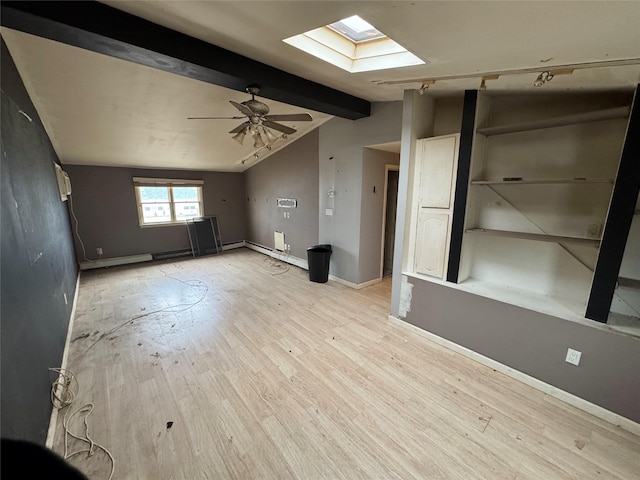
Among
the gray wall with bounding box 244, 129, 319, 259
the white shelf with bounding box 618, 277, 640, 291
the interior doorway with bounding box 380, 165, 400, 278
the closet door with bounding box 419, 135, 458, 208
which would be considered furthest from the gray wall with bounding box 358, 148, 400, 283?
the white shelf with bounding box 618, 277, 640, 291

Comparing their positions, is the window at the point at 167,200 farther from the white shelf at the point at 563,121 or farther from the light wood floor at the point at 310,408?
the white shelf at the point at 563,121

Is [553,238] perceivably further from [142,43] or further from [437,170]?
[142,43]

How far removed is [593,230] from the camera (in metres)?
2.15

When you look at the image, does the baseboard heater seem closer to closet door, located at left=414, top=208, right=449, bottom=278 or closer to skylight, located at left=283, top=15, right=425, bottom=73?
closet door, located at left=414, top=208, right=449, bottom=278

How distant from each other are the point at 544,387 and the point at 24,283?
3766 mm

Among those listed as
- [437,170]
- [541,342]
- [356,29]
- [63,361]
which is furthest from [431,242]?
[63,361]

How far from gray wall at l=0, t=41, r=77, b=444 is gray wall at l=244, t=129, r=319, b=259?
344 cm

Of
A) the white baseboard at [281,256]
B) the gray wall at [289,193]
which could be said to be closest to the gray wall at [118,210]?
the gray wall at [289,193]

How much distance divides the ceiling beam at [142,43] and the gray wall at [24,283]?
1.69 ft

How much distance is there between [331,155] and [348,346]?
9.64 ft

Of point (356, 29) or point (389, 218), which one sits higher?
point (356, 29)

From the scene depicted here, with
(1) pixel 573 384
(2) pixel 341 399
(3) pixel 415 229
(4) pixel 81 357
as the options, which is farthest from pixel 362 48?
(4) pixel 81 357

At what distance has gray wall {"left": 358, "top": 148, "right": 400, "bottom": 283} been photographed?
3891 millimetres

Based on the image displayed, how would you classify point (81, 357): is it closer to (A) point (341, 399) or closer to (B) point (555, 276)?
(A) point (341, 399)
